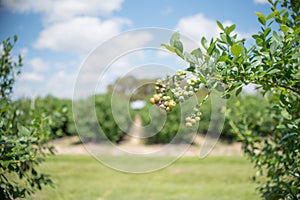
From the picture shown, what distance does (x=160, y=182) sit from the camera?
590 cm

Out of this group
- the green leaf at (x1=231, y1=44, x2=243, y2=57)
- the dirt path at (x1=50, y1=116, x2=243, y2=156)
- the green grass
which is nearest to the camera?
the green leaf at (x1=231, y1=44, x2=243, y2=57)

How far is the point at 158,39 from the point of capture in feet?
8.01

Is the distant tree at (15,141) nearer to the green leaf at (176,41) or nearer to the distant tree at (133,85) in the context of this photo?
the distant tree at (133,85)

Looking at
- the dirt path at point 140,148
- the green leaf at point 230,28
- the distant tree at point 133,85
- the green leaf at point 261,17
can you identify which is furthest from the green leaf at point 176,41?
the dirt path at point 140,148

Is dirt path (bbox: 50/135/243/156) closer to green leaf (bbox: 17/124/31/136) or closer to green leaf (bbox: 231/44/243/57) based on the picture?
green leaf (bbox: 17/124/31/136)

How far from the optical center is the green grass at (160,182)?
467cm

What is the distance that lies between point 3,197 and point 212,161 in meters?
7.11

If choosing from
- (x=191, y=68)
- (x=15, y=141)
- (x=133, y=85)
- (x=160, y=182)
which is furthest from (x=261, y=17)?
(x=160, y=182)

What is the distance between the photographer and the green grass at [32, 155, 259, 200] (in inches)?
184

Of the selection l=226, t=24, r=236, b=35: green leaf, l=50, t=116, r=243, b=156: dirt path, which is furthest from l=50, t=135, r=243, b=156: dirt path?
l=226, t=24, r=236, b=35: green leaf

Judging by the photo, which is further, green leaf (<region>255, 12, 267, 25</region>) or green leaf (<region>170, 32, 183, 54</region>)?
green leaf (<region>255, 12, 267, 25</region>)

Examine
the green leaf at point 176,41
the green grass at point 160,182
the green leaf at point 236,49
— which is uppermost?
the green leaf at point 176,41

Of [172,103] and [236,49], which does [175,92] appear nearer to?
[172,103]

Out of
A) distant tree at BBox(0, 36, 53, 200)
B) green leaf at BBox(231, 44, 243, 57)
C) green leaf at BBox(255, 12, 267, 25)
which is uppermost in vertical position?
green leaf at BBox(255, 12, 267, 25)
